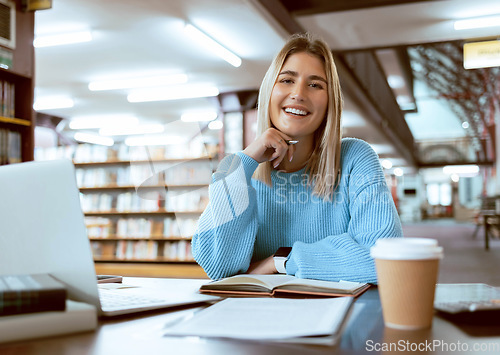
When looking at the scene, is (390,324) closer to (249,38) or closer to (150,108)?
(249,38)

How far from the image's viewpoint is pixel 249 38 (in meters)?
5.46

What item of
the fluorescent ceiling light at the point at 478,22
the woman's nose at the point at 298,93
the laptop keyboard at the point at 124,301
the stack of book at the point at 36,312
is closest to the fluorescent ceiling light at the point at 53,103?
the fluorescent ceiling light at the point at 478,22

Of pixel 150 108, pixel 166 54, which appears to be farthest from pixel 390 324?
pixel 150 108

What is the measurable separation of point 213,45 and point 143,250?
313cm

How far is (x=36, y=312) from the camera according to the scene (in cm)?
61

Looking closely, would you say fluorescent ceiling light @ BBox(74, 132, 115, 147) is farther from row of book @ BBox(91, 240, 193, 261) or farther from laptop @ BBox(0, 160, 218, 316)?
laptop @ BBox(0, 160, 218, 316)

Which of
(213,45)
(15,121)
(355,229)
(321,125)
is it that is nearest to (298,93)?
(321,125)

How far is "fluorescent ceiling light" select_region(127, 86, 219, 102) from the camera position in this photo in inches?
307

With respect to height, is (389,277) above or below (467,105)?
below

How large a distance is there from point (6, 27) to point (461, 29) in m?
4.72

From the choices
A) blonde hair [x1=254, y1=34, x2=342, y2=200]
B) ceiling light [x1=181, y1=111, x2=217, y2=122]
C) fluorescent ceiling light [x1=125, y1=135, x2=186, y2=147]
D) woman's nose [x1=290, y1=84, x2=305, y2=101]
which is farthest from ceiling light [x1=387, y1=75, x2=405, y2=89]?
woman's nose [x1=290, y1=84, x2=305, y2=101]

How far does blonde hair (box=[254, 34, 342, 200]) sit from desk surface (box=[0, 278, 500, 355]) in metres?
0.82

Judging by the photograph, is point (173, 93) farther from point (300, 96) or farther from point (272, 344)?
point (272, 344)

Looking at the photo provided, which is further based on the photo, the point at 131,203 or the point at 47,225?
the point at 131,203
